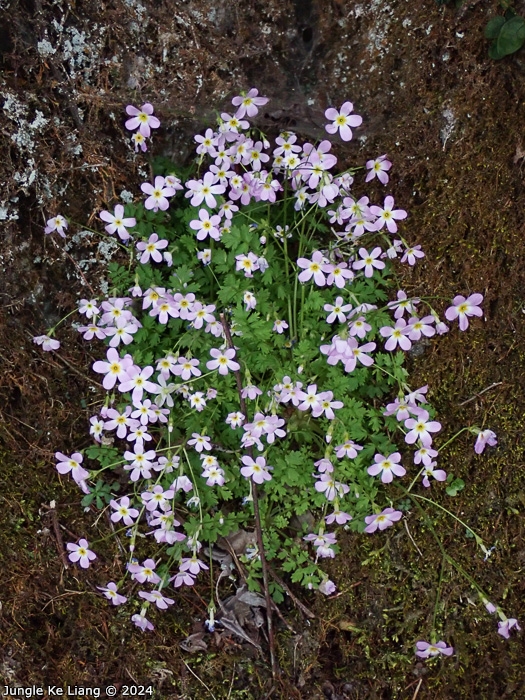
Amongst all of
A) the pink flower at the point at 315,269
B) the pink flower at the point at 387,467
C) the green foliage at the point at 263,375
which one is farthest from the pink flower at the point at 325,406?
the pink flower at the point at 315,269

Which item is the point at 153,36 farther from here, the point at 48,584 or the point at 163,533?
the point at 48,584

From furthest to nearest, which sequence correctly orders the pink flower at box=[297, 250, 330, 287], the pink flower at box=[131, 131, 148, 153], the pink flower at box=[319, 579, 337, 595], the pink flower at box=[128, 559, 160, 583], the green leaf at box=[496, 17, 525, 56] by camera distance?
the pink flower at box=[319, 579, 337, 595], the pink flower at box=[128, 559, 160, 583], the pink flower at box=[131, 131, 148, 153], the pink flower at box=[297, 250, 330, 287], the green leaf at box=[496, 17, 525, 56]

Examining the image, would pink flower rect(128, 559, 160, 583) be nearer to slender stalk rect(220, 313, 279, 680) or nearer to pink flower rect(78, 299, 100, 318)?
slender stalk rect(220, 313, 279, 680)

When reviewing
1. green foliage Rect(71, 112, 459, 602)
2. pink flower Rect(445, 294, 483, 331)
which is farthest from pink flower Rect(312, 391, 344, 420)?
pink flower Rect(445, 294, 483, 331)

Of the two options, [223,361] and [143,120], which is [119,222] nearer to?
[143,120]

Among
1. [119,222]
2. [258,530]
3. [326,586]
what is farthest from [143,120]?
[326,586]

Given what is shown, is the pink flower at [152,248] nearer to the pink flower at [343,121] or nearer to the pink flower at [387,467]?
the pink flower at [343,121]
